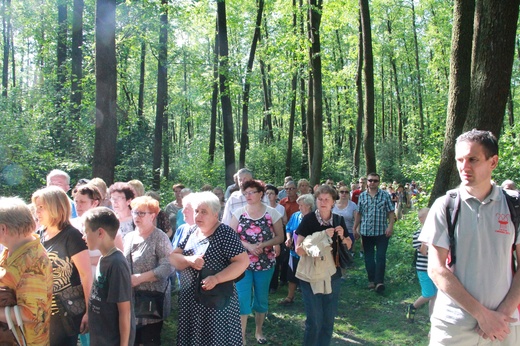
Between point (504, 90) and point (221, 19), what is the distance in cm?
1179

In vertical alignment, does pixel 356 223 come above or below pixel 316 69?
below

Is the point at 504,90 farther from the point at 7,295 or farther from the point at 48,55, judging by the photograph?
the point at 48,55

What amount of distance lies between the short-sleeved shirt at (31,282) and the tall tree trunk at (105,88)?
20.7 ft

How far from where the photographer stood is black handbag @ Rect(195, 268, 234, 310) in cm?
408

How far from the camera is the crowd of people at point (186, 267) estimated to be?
300 cm

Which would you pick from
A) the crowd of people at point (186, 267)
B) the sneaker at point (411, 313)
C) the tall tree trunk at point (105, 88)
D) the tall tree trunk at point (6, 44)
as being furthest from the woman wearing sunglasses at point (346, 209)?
the tall tree trunk at point (6, 44)

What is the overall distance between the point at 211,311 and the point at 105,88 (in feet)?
21.3

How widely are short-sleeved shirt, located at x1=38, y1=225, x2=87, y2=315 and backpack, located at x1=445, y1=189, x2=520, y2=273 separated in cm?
289

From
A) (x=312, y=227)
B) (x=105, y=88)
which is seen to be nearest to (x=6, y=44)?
(x=105, y=88)

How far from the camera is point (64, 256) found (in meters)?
3.75

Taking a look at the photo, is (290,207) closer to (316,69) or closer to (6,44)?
(316,69)

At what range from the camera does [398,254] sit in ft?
35.0

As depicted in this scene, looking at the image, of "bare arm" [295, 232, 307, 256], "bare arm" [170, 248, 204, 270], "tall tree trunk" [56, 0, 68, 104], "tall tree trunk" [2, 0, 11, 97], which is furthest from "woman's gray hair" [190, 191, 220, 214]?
"tall tree trunk" [2, 0, 11, 97]

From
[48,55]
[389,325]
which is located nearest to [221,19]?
[48,55]
